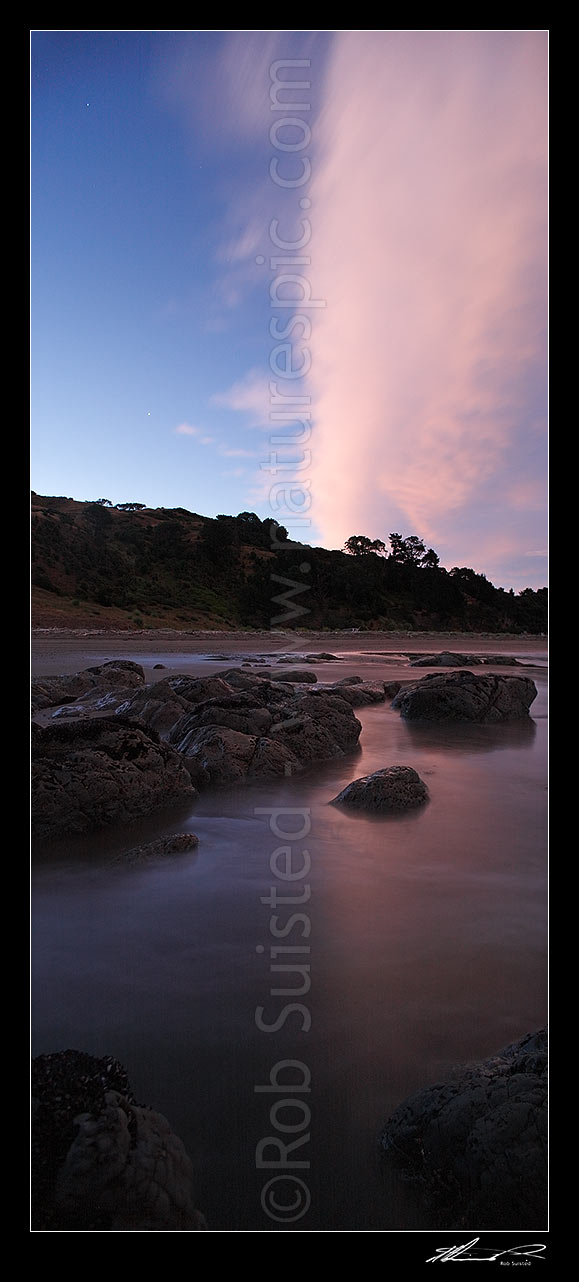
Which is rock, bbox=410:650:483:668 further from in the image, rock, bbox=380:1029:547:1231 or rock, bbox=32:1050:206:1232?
rock, bbox=32:1050:206:1232

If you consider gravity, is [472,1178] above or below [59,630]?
below

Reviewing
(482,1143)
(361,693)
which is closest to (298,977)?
(482,1143)

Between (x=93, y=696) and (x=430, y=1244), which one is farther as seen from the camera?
(x=93, y=696)

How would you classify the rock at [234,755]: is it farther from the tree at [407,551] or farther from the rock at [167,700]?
the tree at [407,551]

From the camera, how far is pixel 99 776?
13.7 feet

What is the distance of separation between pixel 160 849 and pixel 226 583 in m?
38.5

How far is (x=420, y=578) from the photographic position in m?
46.6

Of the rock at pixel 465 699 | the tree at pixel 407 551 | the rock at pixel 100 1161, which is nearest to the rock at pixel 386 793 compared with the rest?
the rock at pixel 100 1161

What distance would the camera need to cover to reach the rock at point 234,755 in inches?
213

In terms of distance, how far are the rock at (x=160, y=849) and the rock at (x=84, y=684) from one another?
5823 millimetres

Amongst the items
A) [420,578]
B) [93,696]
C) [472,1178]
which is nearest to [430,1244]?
[472,1178]

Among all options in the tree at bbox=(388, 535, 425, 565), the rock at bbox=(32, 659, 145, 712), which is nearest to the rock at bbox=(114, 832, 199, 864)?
the rock at bbox=(32, 659, 145, 712)
